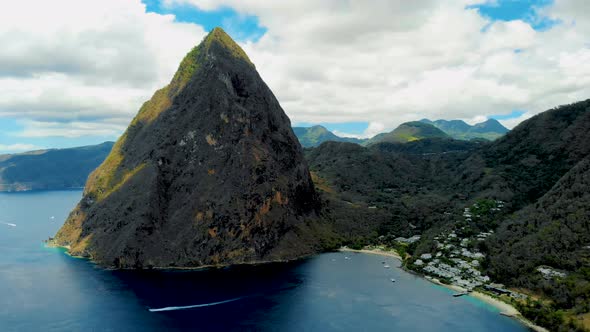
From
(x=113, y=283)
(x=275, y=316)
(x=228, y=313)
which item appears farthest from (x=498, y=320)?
(x=113, y=283)

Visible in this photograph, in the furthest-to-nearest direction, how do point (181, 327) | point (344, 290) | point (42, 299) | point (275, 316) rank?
point (344, 290) → point (42, 299) → point (275, 316) → point (181, 327)

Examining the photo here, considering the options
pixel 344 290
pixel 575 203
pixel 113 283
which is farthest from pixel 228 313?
pixel 575 203

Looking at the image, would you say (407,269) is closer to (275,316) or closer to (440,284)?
(440,284)

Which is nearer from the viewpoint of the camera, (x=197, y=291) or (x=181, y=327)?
(x=181, y=327)

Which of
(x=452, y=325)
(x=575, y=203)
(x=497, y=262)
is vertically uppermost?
(x=575, y=203)

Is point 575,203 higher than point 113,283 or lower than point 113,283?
higher

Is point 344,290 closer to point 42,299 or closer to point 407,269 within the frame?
point 407,269

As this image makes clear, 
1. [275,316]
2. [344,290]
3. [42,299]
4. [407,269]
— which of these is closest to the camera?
[275,316]
